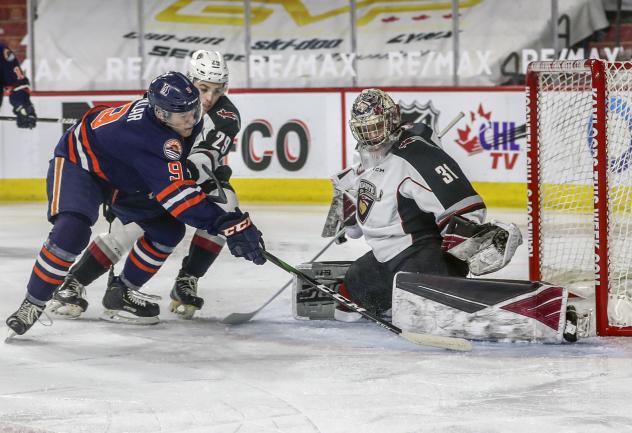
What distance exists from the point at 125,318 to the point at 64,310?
7.9 inches

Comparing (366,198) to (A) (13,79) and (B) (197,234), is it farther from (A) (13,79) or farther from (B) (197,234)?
(A) (13,79)

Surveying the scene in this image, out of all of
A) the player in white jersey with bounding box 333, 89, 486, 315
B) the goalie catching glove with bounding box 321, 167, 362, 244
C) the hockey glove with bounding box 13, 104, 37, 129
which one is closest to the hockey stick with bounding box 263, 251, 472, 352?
the player in white jersey with bounding box 333, 89, 486, 315

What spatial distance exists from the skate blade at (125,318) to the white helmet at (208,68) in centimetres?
81

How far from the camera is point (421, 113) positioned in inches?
268

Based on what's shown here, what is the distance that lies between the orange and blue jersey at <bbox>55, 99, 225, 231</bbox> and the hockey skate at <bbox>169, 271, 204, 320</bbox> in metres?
0.39

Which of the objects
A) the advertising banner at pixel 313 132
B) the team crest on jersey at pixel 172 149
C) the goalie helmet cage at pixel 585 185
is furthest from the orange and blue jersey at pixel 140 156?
the advertising banner at pixel 313 132

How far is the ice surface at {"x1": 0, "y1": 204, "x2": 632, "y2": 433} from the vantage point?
8.25 ft

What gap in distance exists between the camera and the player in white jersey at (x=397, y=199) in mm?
3359

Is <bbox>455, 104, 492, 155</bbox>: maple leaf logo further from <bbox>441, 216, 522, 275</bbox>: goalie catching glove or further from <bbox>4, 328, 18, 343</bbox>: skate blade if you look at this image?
<bbox>4, 328, 18, 343</bbox>: skate blade

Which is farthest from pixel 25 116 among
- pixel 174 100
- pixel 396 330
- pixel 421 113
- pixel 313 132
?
pixel 396 330

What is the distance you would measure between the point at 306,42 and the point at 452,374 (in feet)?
19.1

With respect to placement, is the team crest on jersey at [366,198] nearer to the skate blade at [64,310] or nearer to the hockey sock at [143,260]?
the hockey sock at [143,260]

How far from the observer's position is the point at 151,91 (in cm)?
327

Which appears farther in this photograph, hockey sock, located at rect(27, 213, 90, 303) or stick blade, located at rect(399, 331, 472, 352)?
hockey sock, located at rect(27, 213, 90, 303)
